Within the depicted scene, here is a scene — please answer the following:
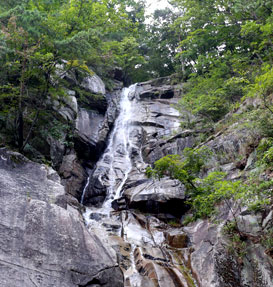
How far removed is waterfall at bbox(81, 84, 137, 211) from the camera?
48.1 ft

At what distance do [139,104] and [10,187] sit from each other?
17231 millimetres

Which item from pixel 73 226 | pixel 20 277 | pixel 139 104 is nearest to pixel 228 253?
pixel 73 226

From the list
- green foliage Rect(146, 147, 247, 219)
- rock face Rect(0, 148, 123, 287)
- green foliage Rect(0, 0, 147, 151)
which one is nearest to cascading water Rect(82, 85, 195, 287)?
rock face Rect(0, 148, 123, 287)

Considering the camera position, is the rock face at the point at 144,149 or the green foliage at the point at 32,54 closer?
the green foliage at the point at 32,54

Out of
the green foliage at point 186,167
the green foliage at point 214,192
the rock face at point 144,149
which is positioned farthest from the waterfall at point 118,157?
the green foliage at point 214,192

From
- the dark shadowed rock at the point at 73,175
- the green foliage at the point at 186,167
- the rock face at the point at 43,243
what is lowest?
the dark shadowed rock at the point at 73,175

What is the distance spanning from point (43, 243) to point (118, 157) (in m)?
11.6

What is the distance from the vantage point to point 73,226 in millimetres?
6836

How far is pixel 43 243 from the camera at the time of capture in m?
6.05

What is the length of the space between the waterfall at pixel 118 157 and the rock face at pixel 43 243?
251 inches

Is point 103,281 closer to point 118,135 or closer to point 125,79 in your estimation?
point 118,135

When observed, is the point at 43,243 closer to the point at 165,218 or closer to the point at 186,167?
the point at 186,167

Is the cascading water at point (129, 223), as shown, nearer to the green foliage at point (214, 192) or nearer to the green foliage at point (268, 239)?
the green foliage at point (214, 192)

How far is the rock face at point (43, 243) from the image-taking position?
540cm
